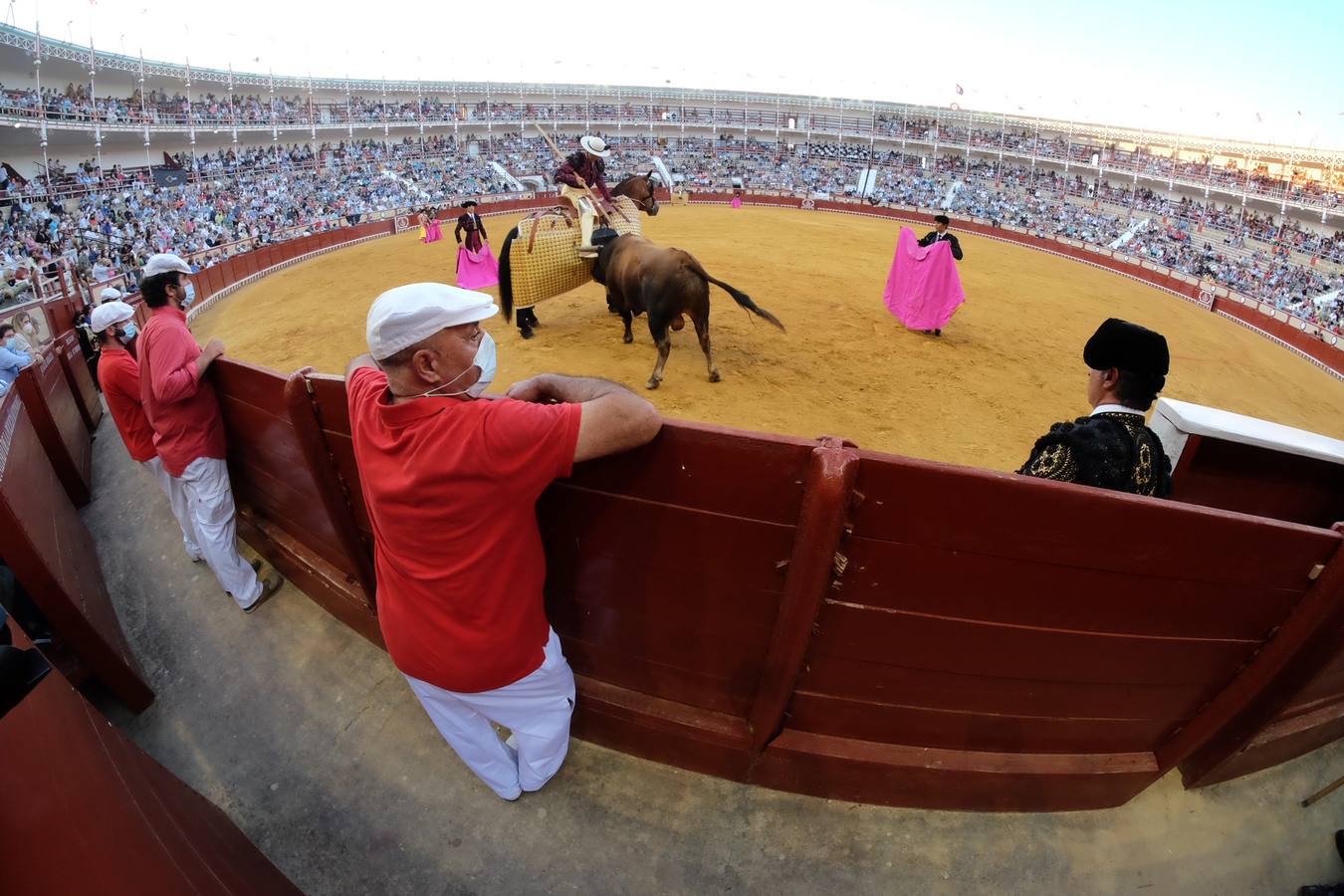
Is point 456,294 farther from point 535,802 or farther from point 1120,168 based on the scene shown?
point 1120,168

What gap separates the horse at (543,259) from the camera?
860cm

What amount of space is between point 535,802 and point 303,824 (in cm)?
85

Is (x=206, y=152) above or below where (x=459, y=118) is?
below

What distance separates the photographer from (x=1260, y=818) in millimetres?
2336

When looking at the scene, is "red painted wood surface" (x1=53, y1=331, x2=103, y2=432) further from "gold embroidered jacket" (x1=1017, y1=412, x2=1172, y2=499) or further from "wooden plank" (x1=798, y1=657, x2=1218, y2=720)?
"gold embroidered jacket" (x1=1017, y1=412, x2=1172, y2=499)

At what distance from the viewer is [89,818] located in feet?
3.95

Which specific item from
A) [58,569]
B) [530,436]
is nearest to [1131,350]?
[530,436]

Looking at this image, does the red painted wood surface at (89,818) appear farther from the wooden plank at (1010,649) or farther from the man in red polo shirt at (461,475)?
the wooden plank at (1010,649)

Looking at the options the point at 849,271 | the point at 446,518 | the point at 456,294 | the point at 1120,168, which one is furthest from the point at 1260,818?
the point at 1120,168

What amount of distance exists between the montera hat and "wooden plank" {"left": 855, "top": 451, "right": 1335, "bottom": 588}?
472mm

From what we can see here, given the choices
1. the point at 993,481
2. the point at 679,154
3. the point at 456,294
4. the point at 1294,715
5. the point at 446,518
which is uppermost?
the point at 679,154

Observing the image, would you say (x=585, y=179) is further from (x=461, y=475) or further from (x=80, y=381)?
(x=461, y=475)

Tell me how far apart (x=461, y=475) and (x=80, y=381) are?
25.2 ft

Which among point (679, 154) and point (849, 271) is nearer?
point (849, 271)
